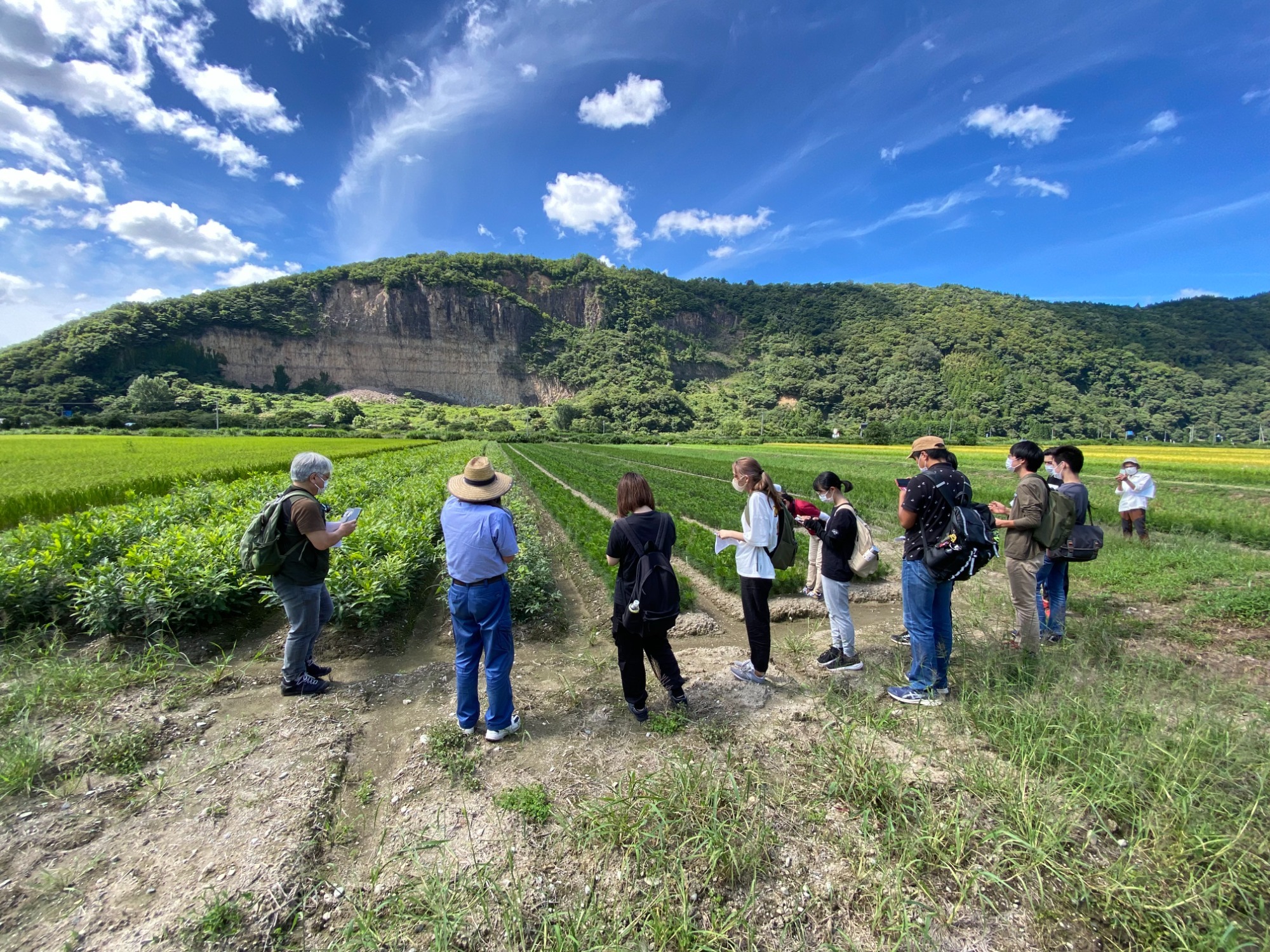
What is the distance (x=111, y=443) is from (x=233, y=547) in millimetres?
26849

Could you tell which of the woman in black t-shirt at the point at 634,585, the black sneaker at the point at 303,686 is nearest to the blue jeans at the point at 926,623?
the woman in black t-shirt at the point at 634,585

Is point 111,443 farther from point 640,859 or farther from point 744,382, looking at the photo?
point 744,382

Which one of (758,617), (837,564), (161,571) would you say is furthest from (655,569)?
(161,571)

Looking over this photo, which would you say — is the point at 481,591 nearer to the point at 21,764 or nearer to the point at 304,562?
the point at 304,562

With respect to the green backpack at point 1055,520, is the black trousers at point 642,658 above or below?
below

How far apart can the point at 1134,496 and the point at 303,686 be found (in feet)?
48.7

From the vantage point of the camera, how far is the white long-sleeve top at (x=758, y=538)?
14.9 feet

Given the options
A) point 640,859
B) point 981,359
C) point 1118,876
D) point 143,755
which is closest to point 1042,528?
point 1118,876

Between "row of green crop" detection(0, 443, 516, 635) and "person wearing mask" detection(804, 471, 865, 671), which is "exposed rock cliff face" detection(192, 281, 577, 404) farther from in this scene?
"person wearing mask" detection(804, 471, 865, 671)

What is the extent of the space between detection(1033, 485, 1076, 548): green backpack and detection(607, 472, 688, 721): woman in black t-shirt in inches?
156

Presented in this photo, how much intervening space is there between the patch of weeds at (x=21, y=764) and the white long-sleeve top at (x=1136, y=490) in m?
15.4

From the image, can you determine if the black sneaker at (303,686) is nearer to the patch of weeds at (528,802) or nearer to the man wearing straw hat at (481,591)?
the man wearing straw hat at (481,591)

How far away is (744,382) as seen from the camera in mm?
127500

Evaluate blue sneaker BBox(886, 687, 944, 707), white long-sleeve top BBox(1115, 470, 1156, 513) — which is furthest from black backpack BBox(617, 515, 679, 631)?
white long-sleeve top BBox(1115, 470, 1156, 513)
